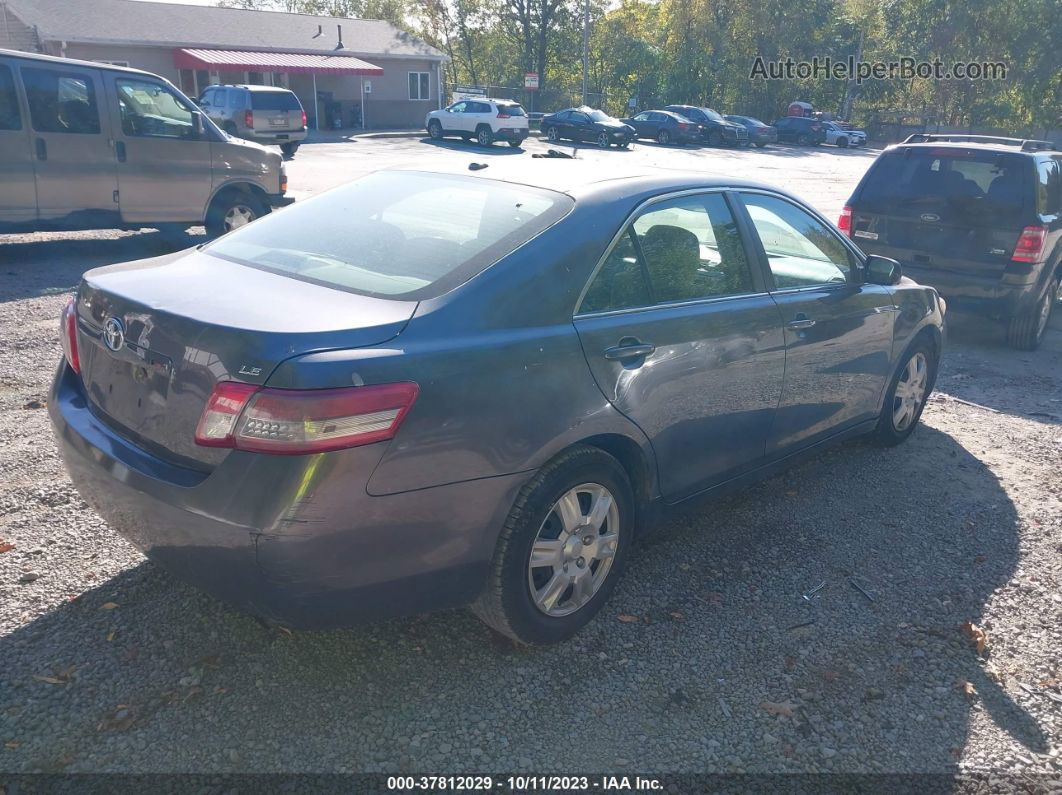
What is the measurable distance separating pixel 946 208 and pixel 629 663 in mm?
6267

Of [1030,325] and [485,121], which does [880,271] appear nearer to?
[1030,325]

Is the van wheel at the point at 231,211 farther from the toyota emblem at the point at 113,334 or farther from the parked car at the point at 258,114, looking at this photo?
the parked car at the point at 258,114

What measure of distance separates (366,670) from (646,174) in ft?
7.60

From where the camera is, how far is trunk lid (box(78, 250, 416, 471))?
8.51 feet

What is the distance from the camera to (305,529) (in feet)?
8.31

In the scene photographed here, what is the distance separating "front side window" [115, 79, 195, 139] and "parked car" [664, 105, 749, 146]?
33913 mm

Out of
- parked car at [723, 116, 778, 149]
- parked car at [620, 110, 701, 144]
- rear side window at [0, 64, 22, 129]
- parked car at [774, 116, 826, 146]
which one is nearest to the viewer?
rear side window at [0, 64, 22, 129]

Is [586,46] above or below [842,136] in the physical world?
above

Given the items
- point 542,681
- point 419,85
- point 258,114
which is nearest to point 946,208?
point 542,681

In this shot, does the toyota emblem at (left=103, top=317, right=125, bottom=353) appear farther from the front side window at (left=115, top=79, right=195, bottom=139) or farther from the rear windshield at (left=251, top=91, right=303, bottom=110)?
the rear windshield at (left=251, top=91, right=303, bottom=110)

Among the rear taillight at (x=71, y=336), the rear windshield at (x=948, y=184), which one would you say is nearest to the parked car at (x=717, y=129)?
the rear windshield at (x=948, y=184)

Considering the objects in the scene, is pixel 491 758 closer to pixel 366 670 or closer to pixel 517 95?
pixel 366 670

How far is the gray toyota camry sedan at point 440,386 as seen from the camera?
2.56m

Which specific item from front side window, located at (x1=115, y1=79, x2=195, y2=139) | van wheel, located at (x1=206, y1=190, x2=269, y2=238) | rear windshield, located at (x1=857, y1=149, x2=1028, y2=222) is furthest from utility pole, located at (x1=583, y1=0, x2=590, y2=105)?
rear windshield, located at (x1=857, y1=149, x2=1028, y2=222)
